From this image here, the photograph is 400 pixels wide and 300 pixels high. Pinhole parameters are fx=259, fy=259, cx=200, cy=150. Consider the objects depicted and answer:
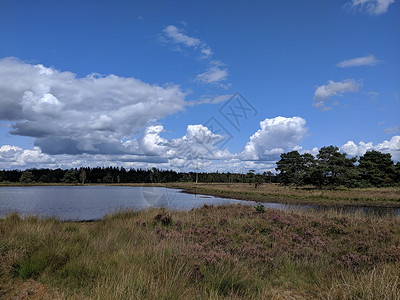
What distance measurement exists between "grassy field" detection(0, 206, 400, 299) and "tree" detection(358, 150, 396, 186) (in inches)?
2656

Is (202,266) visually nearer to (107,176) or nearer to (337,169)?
(337,169)

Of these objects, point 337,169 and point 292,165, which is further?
point 292,165

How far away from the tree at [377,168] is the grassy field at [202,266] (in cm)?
6747

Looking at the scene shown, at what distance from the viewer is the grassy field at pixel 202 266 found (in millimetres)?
4486

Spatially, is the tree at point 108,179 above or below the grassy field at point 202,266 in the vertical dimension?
below

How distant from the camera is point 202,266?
614 cm

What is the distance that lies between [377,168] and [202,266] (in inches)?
3092

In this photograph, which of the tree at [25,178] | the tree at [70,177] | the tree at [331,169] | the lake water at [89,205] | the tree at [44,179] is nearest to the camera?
the lake water at [89,205]

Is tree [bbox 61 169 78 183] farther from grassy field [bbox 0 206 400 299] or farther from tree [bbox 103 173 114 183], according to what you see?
grassy field [bbox 0 206 400 299]

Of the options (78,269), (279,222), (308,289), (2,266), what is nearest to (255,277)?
(308,289)

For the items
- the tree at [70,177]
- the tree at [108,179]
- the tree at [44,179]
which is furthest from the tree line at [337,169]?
the tree at [44,179]

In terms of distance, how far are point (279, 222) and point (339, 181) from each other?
51026mm

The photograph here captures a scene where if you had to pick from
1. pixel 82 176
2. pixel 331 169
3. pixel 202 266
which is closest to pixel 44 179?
pixel 82 176

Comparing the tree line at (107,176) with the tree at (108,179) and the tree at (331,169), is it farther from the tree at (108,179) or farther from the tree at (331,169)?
the tree at (331,169)
